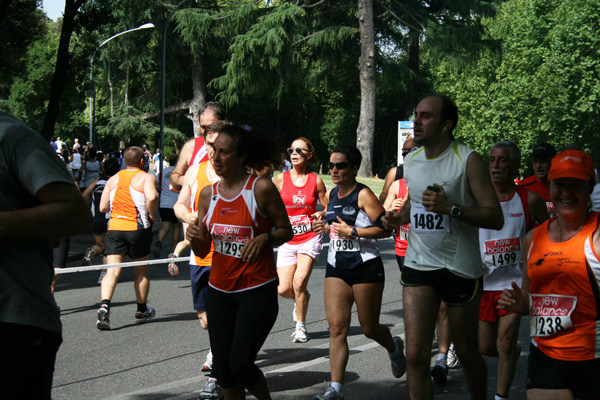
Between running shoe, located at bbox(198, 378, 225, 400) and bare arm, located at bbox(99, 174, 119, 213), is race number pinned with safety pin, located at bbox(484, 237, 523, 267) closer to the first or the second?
running shoe, located at bbox(198, 378, 225, 400)

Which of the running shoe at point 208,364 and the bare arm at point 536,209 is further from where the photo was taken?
the running shoe at point 208,364

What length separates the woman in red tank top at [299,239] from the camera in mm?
7688

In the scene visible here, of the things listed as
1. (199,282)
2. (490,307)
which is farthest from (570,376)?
(199,282)

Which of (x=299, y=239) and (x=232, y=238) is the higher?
(x=232, y=238)

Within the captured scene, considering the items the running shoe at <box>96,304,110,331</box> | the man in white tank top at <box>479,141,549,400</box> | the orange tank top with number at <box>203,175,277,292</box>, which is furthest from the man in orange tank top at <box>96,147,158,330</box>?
the man in white tank top at <box>479,141,549,400</box>

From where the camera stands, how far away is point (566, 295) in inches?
144

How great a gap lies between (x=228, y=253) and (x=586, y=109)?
47.2 meters

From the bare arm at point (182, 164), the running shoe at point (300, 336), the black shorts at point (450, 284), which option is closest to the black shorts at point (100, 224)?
the running shoe at point (300, 336)

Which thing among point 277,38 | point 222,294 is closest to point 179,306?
point 222,294

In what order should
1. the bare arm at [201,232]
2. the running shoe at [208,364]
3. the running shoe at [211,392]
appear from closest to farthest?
the bare arm at [201,232]
the running shoe at [211,392]
the running shoe at [208,364]

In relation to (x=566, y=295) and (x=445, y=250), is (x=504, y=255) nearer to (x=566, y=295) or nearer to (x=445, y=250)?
(x=445, y=250)

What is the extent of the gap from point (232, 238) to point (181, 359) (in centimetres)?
258

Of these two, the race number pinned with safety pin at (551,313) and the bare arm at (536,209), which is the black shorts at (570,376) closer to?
the race number pinned with safety pin at (551,313)

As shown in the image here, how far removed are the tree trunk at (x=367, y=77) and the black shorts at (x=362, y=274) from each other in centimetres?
2565
